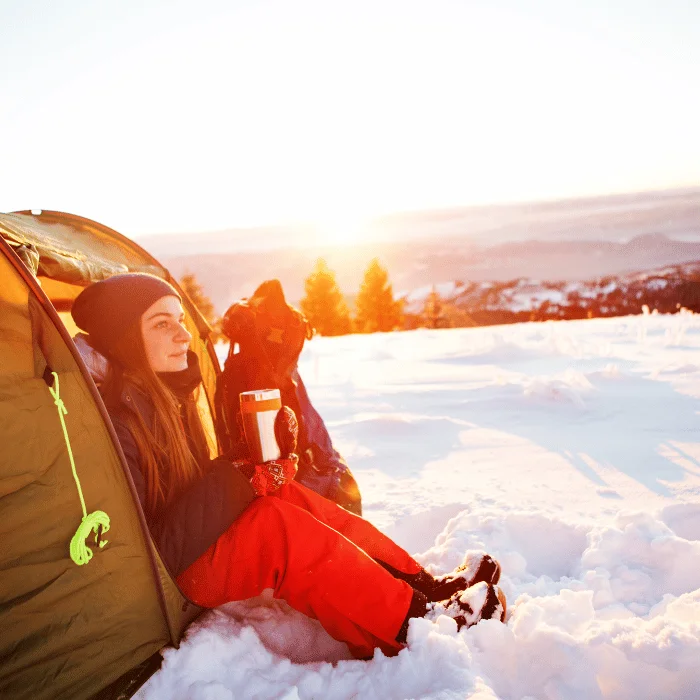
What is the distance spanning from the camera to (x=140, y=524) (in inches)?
78.5

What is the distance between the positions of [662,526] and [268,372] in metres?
2.15

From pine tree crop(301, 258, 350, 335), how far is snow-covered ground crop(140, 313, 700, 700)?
29790 millimetres

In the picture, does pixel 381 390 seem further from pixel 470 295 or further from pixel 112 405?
pixel 470 295

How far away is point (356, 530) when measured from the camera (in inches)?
98.5

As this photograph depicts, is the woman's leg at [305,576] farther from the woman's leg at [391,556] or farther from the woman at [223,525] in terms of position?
the woman's leg at [391,556]

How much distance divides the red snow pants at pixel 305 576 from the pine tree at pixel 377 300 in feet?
127

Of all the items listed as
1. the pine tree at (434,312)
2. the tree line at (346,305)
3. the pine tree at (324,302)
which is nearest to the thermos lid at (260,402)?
the pine tree at (434,312)

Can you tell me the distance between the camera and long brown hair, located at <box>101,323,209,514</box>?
222cm

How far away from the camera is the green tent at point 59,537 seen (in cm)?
170

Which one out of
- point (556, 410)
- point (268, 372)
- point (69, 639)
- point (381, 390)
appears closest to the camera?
point (69, 639)

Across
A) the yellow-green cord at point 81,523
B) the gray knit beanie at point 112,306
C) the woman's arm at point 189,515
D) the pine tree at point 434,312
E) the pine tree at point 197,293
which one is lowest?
the pine tree at point 434,312

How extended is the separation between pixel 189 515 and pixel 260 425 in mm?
460

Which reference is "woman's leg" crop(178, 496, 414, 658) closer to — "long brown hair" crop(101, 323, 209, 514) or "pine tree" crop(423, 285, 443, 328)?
"long brown hair" crop(101, 323, 209, 514)

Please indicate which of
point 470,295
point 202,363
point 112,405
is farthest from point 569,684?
point 470,295
